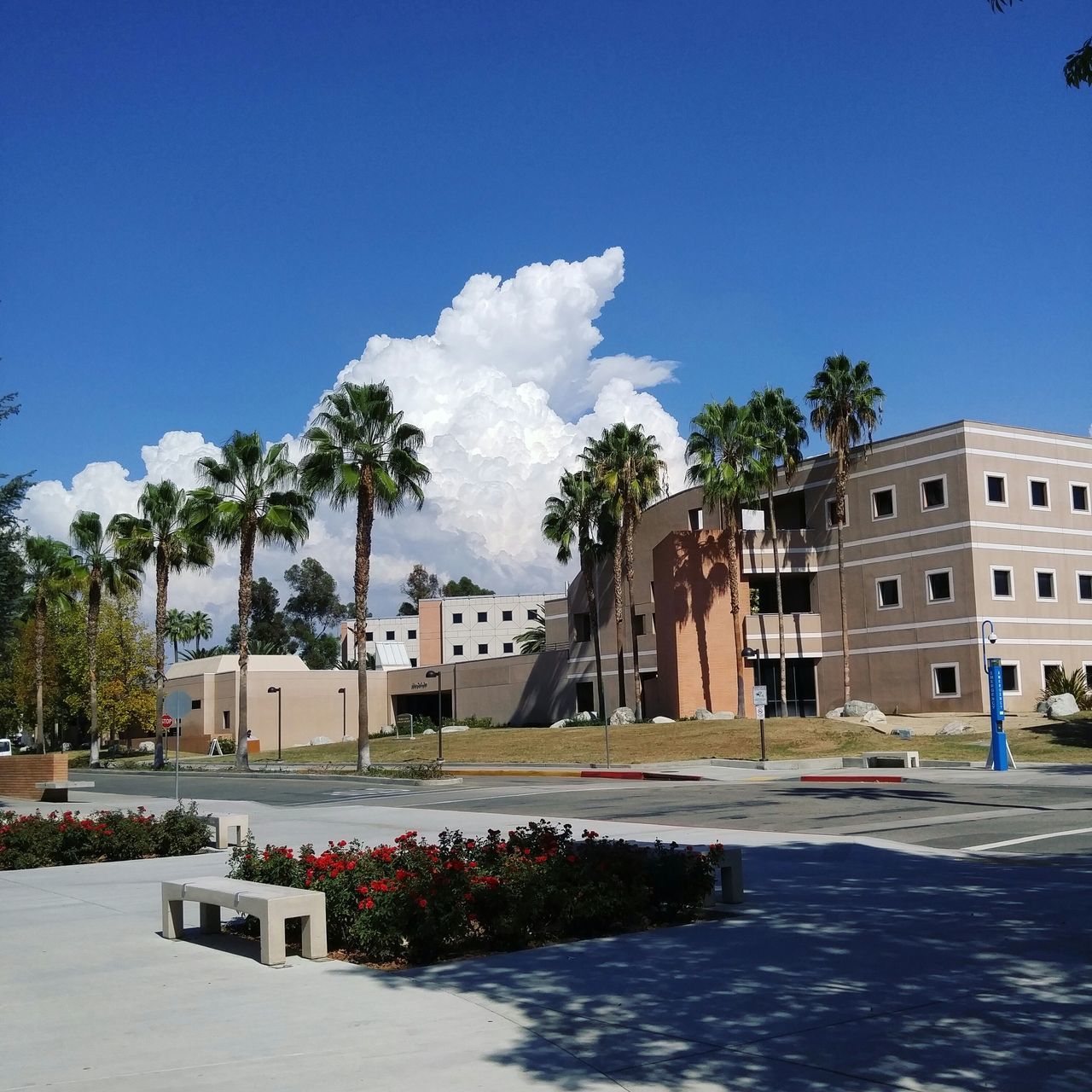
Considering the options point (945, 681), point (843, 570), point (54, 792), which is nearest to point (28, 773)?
point (54, 792)

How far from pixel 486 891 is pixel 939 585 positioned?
1699 inches

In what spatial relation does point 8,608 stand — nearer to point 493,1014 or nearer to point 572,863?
point 572,863

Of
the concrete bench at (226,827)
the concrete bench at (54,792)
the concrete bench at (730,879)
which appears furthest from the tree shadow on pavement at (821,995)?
the concrete bench at (54,792)

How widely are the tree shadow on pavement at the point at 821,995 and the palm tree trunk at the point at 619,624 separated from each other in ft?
145

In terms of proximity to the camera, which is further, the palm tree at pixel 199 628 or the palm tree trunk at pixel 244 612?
the palm tree at pixel 199 628

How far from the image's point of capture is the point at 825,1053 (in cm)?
608

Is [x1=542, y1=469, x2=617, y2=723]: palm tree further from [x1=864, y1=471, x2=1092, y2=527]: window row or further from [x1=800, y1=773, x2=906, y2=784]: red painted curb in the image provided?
[x1=800, y1=773, x2=906, y2=784]: red painted curb

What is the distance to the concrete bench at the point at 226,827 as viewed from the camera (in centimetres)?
1756

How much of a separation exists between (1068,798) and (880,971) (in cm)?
1626

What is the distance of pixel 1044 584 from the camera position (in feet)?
162

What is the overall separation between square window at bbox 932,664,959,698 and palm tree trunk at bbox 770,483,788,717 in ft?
23.2

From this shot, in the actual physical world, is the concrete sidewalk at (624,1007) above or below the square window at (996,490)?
below

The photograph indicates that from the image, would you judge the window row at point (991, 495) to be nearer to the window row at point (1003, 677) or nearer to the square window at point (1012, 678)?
the window row at point (1003, 677)

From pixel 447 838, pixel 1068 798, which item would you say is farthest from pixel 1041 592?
pixel 447 838
